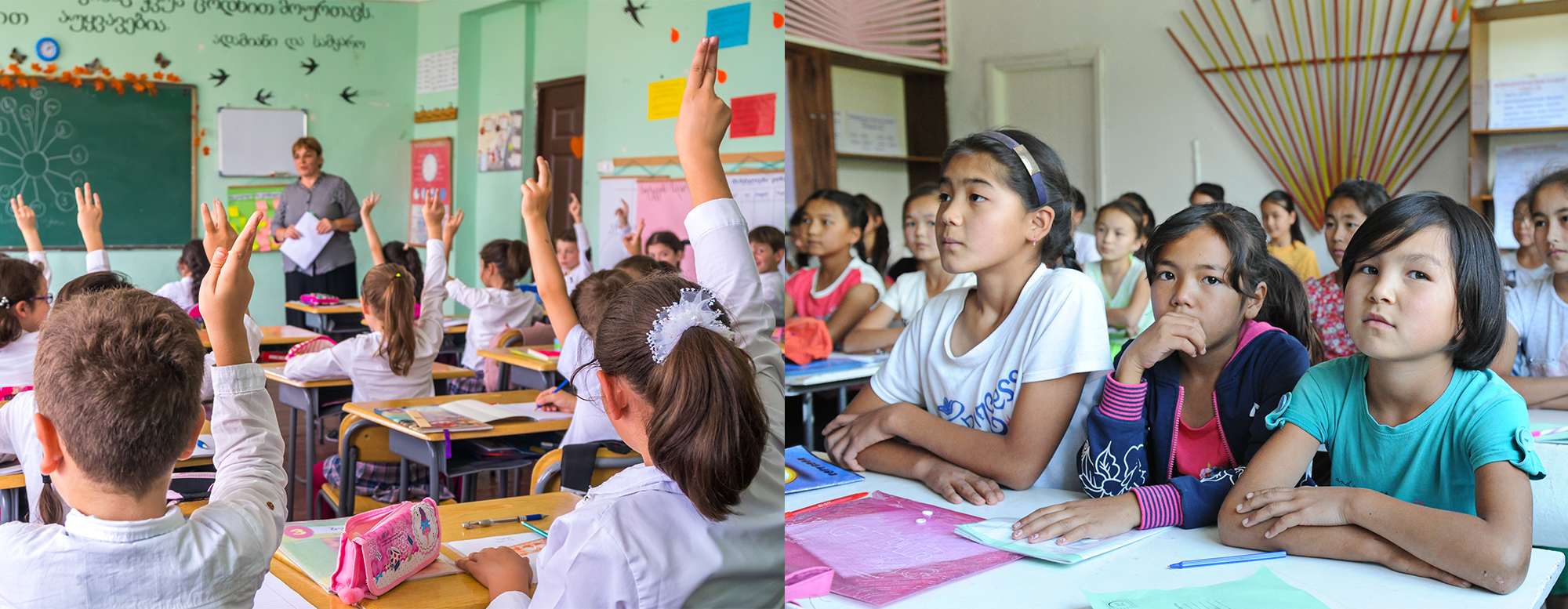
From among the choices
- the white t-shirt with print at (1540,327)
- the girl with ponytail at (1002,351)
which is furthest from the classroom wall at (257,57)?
the white t-shirt with print at (1540,327)

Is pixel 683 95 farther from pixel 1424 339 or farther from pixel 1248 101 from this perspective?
pixel 1248 101

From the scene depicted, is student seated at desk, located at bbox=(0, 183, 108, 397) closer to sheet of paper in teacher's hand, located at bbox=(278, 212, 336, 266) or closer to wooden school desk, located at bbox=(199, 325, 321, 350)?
sheet of paper in teacher's hand, located at bbox=(278, 212, 336, 266)

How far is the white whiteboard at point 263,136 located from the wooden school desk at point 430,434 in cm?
64

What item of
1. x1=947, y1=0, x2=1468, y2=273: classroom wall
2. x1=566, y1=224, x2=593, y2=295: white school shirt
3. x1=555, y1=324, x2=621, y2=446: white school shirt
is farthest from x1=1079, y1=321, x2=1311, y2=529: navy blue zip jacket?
x1=566, y1=224, x2=593, y2=295: white school shirt

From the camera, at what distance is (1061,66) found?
449cm

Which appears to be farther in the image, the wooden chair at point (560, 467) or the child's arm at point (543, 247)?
the wooden chair at point (560, 467)

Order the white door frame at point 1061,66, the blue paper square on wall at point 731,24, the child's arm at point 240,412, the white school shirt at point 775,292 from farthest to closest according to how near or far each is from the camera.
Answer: the white door frame at point 1061,66, the child's arm at point 240,412, the white school shirt at point 775,292, the blue paper square on wall at point 731,24

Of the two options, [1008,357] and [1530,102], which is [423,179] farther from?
[1530,102]

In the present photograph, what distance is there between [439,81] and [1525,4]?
450 cm

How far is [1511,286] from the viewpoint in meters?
2.59

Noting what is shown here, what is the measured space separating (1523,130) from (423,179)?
4.58 metres

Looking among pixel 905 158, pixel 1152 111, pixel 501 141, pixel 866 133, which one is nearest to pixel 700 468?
pixel 866 133

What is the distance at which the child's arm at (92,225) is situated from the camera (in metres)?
2.34

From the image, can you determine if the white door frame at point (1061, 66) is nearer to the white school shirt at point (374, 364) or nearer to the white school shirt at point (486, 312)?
the white school shirt at point (486, 312)
